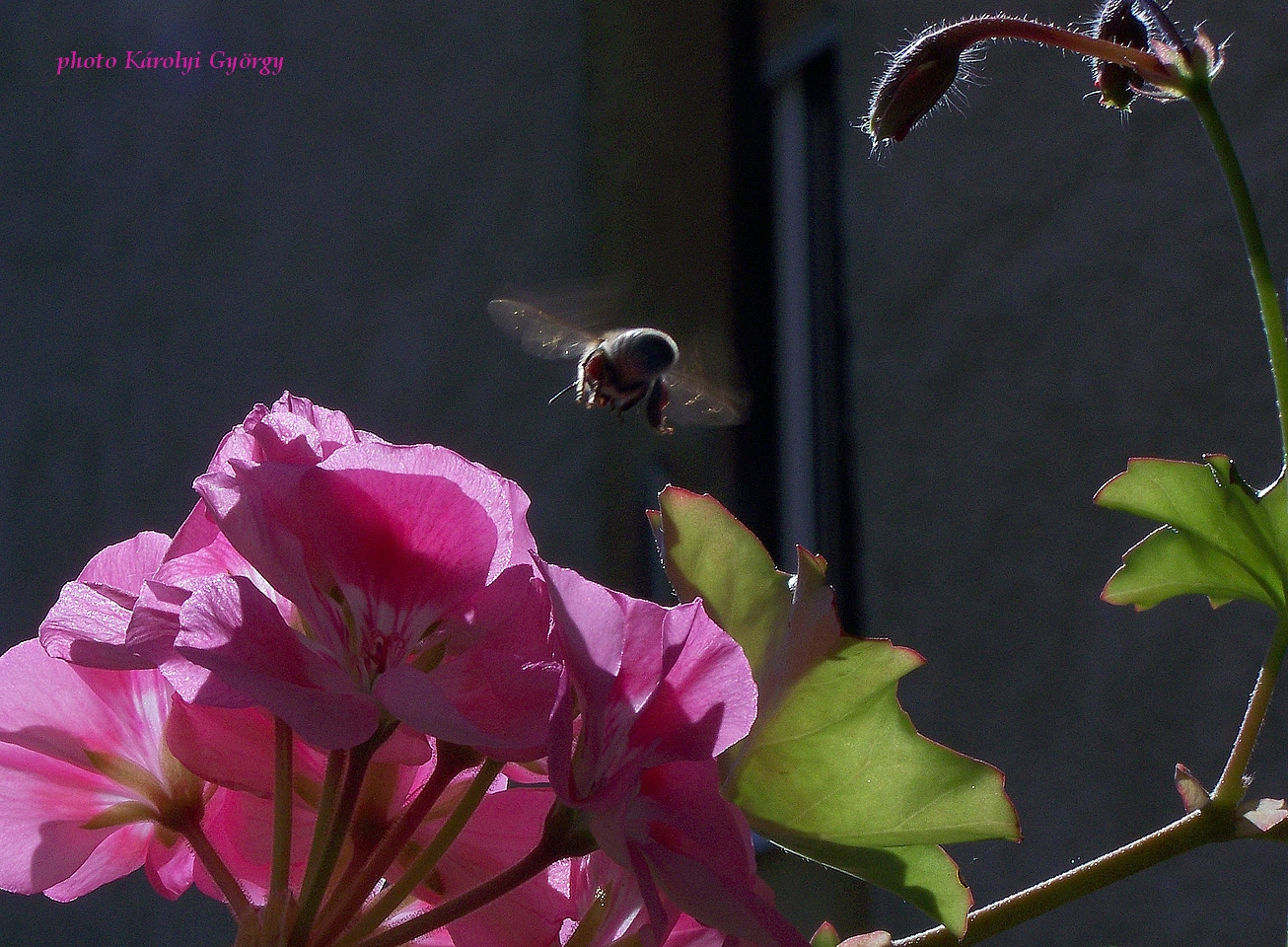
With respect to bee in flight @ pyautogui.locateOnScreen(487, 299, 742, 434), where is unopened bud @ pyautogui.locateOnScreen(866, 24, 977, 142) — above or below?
above

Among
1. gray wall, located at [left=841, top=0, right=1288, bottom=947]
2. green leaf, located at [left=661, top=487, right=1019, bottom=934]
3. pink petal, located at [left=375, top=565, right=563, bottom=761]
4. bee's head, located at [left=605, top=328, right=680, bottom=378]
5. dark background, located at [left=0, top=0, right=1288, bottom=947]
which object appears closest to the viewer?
pink petal, located at [left=375, top=565, right=563, bottom=761]

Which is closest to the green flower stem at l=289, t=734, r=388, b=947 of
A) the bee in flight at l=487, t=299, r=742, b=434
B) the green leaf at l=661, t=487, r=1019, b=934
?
the green leaf at l=661, t=487, r=1019, b=934

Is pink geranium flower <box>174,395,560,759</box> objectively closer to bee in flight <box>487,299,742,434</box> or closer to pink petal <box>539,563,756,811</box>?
pink petal <box>539,563,756,811</box>

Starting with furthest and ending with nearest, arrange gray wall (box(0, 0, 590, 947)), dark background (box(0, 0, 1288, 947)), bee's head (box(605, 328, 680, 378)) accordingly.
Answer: gray wall (box(0, 0, 590, 947))
dark background (box(0, 0, 1288, 947))
bee's head (box(605, 328, 680, 378))

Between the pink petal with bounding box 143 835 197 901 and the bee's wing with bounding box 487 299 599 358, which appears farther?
the bee's wing with bounding box 487 299 599 358

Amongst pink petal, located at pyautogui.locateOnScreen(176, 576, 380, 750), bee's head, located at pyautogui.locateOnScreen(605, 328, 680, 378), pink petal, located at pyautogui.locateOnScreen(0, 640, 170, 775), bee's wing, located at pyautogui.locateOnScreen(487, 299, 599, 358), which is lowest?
pink petal, located at pyautogui.locateOnScreen(0, 640, 170, 775)

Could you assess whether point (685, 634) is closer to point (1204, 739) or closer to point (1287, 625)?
point (1287, 625)

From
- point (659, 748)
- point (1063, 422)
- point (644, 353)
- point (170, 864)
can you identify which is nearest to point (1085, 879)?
point (659, 748)

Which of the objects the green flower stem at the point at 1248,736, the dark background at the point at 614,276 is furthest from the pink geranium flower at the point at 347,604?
the dark background at the point at 614,276

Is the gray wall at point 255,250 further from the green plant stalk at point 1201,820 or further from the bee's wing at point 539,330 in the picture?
the green plant stalk at point 1201,820
